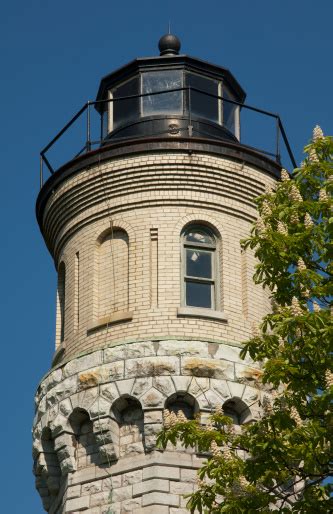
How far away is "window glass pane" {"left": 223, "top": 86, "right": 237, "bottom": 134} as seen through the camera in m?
34.3

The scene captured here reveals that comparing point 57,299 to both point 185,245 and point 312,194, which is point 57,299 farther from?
point 312,194

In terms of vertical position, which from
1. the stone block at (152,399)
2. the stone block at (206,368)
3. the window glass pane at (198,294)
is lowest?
the stone block at (152,399)

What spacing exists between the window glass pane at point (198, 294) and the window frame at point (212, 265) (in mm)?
52

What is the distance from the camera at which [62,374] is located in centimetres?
3039

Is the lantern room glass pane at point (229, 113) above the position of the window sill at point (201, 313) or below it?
above

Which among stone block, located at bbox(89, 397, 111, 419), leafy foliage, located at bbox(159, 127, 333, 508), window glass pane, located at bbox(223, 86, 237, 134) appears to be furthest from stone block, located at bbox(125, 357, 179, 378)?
window glass pane, located at bbox(223, 86, 237, 134)

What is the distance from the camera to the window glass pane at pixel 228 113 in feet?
112

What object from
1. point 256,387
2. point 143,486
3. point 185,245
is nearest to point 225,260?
point 185,245

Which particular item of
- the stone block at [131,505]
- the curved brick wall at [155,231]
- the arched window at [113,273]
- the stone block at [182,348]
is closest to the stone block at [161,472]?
the stone block at [131,505]

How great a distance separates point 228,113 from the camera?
113 feet

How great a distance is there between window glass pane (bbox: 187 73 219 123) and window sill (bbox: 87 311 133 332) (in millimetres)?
5566

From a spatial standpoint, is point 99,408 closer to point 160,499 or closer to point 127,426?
point 127,426

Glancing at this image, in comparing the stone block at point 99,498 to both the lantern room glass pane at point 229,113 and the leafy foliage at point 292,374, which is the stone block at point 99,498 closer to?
the leafy foliage at point 292,374

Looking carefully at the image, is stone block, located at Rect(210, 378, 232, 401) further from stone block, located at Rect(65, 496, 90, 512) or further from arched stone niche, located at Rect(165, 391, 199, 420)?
stone block, located at Rect(65, 496, 90, 512)
